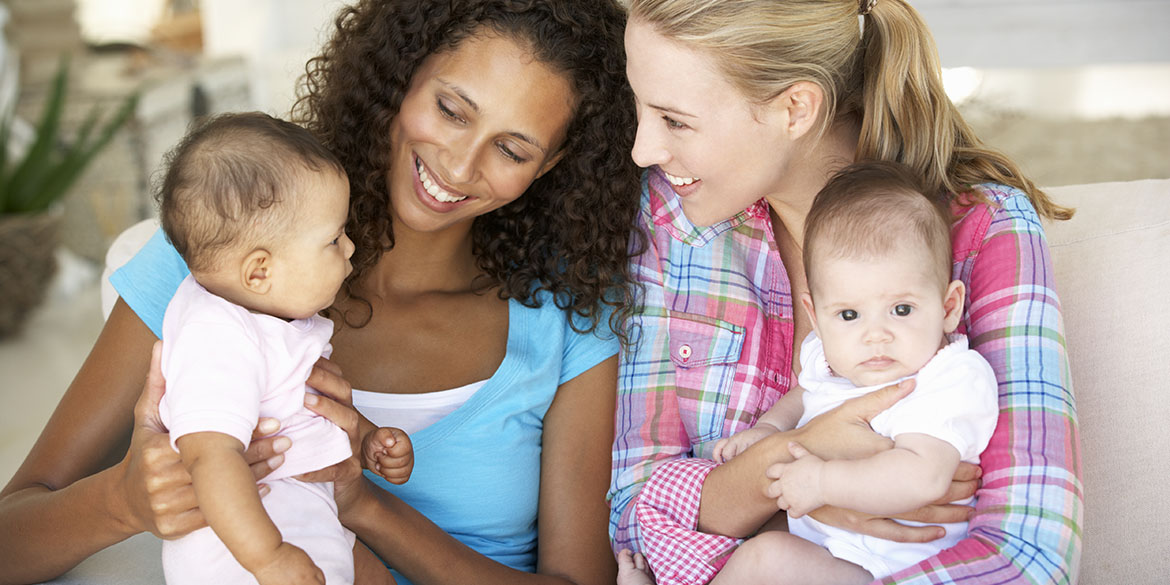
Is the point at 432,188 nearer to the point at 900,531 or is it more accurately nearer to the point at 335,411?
the point at 335,411

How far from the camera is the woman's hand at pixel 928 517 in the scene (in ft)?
4.83

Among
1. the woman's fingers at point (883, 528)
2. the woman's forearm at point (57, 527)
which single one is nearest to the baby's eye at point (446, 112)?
the woman's forearm at point (57, 527)

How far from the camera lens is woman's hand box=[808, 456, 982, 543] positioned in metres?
1.47

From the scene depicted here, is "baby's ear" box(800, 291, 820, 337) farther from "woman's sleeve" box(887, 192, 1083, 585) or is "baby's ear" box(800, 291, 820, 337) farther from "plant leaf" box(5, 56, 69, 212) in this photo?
"plant leaf" box(5, 56, 69, 212)

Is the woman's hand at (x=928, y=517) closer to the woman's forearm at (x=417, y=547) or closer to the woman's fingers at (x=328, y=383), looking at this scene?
the woman's forearm at (x=417, y=547)

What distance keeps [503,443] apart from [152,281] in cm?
68

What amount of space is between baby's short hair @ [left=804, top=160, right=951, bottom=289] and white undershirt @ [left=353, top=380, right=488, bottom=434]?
2.29ft

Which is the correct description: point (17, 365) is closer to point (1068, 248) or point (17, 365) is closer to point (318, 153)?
point (318, 153)

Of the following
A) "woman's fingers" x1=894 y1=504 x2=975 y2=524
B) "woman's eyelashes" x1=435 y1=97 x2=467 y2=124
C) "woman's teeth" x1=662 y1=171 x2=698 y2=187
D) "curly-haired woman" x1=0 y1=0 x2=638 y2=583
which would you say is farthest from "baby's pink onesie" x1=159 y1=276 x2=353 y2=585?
"woman's fingers" x1=894 y1=504 x2=975 y2=524

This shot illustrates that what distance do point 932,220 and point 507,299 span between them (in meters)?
0.85

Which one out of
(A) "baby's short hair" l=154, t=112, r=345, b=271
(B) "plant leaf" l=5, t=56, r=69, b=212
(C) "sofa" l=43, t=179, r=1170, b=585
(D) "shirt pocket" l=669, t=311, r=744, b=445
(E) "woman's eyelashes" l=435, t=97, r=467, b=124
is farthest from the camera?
(B) "plant leaf" l=5, t=56, r=69, b=212

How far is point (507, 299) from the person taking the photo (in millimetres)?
2021

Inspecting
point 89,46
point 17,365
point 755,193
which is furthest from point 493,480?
point 89,46

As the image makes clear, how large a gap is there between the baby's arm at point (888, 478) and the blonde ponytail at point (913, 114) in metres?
0.48
